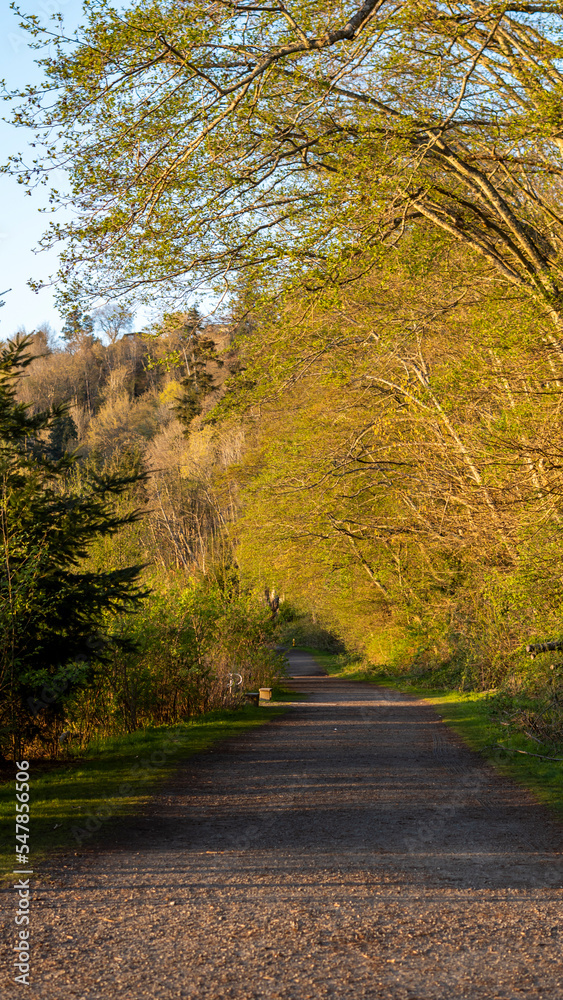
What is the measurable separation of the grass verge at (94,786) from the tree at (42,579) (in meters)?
0.72

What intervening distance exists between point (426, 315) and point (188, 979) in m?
12.2

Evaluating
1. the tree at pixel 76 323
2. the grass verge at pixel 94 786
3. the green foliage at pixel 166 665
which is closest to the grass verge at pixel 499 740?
the grass verge at pixel 94 786

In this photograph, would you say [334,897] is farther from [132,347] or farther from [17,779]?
[132,347]

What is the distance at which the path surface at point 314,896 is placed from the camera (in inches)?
150

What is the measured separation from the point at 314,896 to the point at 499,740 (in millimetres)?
6623

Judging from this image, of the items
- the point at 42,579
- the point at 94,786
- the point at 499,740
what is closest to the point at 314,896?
the point at 94,786

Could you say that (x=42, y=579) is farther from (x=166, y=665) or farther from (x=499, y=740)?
(x=499, y=740)

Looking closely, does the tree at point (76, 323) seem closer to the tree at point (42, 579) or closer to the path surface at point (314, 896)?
the tree at point (42, 579)

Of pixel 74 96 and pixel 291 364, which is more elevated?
pixel 74 96

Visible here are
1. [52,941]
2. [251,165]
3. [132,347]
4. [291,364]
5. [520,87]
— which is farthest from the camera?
[132,347]

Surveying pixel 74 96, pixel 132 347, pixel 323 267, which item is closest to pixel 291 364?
pixel 323 267

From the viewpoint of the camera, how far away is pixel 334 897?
16.5ft

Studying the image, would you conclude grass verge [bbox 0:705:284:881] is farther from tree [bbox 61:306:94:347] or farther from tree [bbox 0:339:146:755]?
tree [bbox 61:306:94:347]

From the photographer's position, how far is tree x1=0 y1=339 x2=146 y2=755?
848 centimetres
